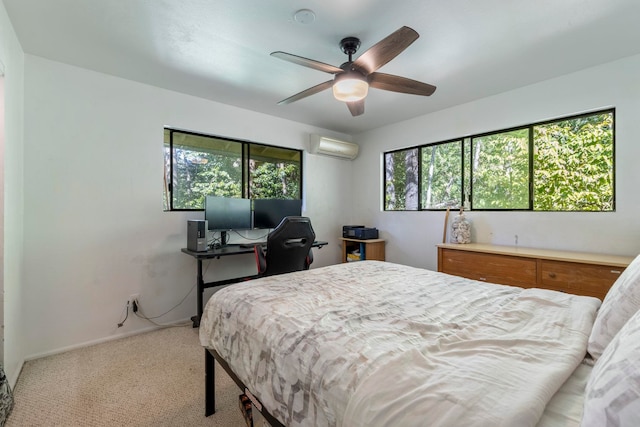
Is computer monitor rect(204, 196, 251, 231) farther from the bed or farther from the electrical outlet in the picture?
the bed

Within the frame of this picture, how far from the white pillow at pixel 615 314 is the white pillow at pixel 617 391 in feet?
1.18

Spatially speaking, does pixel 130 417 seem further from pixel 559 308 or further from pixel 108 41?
pixel 108 41

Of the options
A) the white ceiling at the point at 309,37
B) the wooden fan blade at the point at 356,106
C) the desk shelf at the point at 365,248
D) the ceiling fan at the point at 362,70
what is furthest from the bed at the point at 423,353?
the desk shelf at the point at 365,248

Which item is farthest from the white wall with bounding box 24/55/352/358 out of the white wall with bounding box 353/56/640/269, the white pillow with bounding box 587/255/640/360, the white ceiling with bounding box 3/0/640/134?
the white pillow with bounding box 587/255/640/360

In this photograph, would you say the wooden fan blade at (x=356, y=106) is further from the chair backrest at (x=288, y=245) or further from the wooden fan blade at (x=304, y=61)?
the chair backrest at (x=288, y=245)

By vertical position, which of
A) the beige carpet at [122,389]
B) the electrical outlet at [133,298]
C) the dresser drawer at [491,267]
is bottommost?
the beige carpet at [122,389]

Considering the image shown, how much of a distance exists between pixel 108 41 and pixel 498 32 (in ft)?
9.60

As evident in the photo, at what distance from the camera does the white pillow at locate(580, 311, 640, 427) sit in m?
0.48

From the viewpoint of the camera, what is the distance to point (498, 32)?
6.75 feet

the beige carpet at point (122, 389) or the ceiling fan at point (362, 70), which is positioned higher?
the ceiling fan at point (362, 70)

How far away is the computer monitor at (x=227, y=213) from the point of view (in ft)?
10.2

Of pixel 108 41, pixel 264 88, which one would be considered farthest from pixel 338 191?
pixel 108 41

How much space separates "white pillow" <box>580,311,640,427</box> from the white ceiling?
200cm

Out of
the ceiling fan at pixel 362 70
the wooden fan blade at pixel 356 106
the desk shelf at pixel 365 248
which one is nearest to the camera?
the ceiling fan at pixel 362 70
